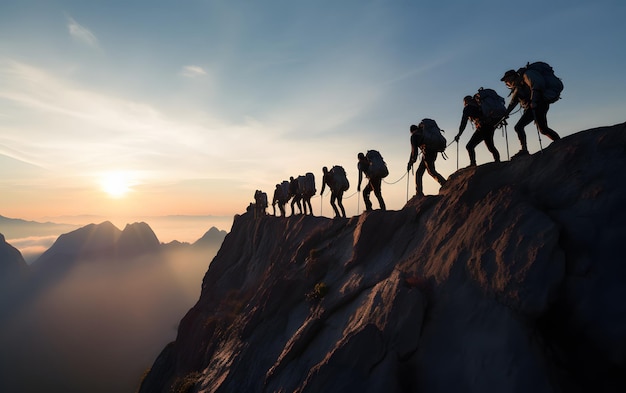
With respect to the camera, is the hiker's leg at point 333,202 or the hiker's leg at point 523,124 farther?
the hiker's leg at point 333,202

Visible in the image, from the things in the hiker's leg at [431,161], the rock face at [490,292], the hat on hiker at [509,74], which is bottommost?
the rock face at [490,292]

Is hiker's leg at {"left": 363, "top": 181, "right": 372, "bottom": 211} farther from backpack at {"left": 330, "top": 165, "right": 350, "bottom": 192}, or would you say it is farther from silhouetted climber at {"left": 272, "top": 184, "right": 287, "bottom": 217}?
silhouetted climber at {"left": 272, "top": 184, "right": 287, "bottom": 217}

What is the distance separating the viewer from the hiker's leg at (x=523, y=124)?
11305 millimetres

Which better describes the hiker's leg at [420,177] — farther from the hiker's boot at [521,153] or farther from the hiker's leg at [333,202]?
the hiker's leg at [333,202]

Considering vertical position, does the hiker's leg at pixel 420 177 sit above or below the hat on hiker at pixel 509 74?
below

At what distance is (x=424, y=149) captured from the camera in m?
14.9

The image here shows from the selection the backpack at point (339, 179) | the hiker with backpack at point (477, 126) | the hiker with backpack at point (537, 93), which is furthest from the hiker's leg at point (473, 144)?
the backpack at point (339, 179)

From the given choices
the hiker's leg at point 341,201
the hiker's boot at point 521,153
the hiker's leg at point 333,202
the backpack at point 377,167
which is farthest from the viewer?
the hiker's leg at point 333,202

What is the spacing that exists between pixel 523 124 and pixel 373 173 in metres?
7.38

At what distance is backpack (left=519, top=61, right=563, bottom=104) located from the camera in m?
10.1

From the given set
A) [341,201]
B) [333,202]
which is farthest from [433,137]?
[333,202]

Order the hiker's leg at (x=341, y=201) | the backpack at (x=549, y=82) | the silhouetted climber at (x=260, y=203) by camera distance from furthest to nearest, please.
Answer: the silhouetted climber at (x=260, y=203) < the hiker's leg at (x=341, y=201) < the backpack at (x=549, y=82)

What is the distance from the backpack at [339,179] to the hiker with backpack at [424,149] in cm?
874

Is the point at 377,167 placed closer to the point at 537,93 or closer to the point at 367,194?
the point at 367,194
